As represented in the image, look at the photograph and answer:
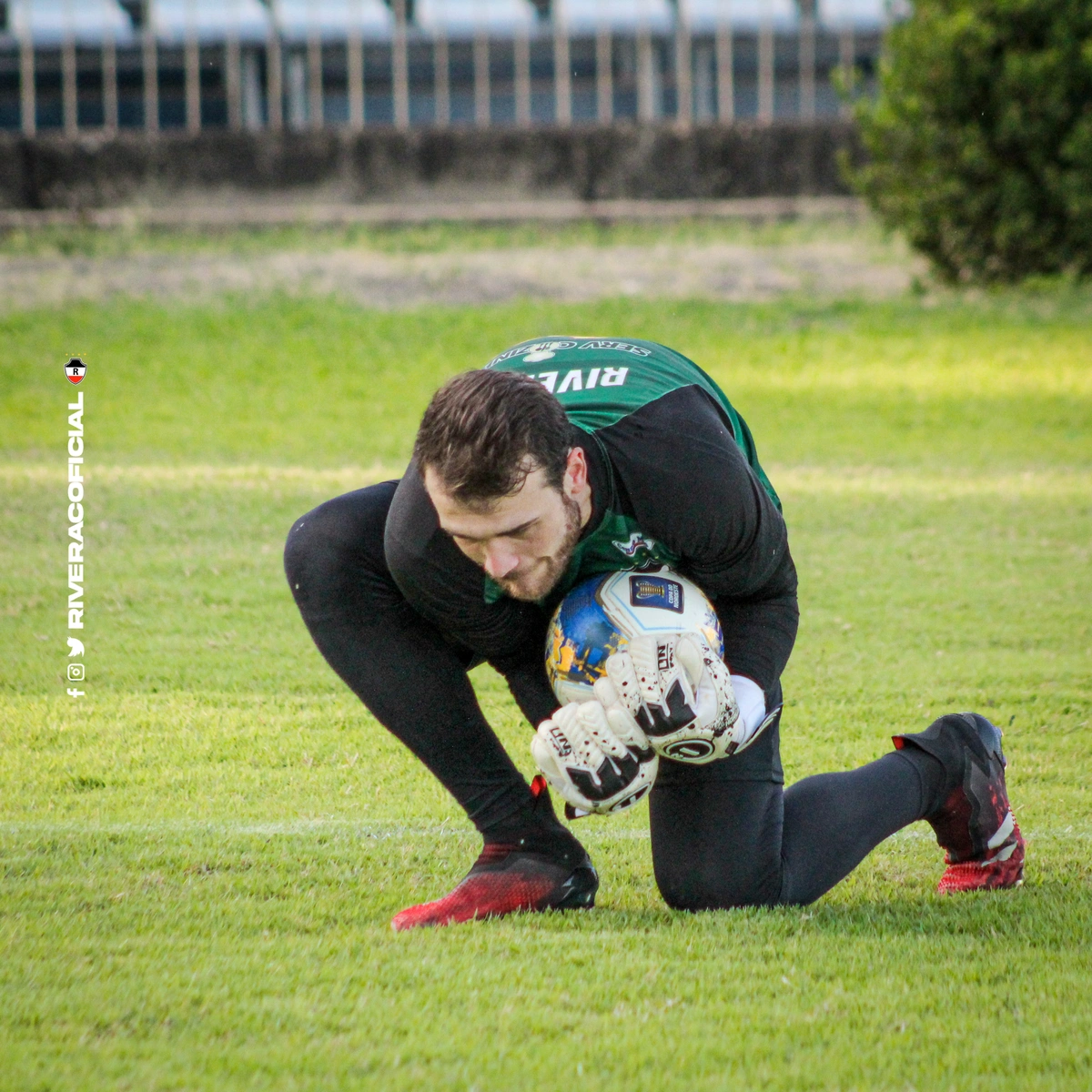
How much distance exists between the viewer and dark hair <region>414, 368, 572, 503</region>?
3.40 metres

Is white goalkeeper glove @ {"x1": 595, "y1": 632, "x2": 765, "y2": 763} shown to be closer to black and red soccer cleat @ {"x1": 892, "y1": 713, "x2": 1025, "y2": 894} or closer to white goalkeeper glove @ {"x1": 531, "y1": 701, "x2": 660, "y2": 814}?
white goalkeeper glove @ {"x1": 531, "y1": 701, "x2": 660, "y2": 814}

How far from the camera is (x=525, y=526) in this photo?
3.50m

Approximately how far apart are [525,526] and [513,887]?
41.8 inches

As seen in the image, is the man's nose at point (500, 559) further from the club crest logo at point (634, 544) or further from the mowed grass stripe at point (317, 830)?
the mowed grass stripe at point (317, 830)

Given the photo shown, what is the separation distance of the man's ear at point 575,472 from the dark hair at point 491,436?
0.06 feet

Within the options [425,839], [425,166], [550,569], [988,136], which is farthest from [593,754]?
[425,166]

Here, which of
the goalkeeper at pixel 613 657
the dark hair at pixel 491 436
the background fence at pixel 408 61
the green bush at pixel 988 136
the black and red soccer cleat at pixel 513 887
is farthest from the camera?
the background fence at pixel 408 61

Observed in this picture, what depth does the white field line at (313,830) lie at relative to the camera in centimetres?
455

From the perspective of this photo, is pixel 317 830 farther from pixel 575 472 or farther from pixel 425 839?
pixel 575 472

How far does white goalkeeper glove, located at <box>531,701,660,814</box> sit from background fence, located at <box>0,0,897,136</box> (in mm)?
23124

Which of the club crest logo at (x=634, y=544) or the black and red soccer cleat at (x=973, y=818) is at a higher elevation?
the club crest logo at (x=634, y=544)

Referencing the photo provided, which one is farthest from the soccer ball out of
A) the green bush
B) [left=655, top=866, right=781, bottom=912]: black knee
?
the green bush

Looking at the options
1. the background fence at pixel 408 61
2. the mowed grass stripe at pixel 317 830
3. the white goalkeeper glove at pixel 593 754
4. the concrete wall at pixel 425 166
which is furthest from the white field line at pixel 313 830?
the background fence at pixel 408 61

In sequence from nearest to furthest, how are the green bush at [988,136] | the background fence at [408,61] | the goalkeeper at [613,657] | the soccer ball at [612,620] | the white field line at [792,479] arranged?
the goalkeeper at [613,657], the soccer ball at [612,620], the white field line at [792,479], the green bush at [988,136], the background fence at [408,61]
